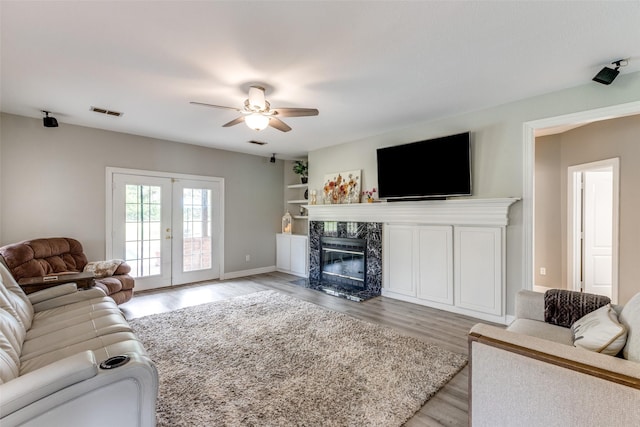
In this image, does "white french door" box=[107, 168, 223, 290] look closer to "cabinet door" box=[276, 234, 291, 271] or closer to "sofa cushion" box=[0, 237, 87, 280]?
"sofa cushion" box=[0, 237, 87, 280]

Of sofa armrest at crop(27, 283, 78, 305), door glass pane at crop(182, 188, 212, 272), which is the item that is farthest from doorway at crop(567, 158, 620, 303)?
sofa armrest at crop(27, 283, 78, 305)

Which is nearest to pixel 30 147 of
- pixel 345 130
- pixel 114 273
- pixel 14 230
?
pixel 14 230

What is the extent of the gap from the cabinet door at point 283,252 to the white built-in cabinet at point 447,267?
239 cm

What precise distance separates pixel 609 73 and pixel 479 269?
2216 mm

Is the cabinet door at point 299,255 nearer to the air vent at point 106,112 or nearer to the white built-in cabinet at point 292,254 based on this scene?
the white built-in cabinet at point 292,254

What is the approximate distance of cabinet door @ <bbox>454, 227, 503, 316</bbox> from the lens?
343 cm

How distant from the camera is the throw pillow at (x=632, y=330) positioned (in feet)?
4.25

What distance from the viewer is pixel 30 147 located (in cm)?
385

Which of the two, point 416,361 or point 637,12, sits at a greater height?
point 637,12

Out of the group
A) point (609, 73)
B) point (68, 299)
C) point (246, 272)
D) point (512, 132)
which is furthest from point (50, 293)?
point (609, 73)

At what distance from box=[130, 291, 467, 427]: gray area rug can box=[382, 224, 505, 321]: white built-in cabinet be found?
1.18 meters

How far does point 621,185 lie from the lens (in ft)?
11.3

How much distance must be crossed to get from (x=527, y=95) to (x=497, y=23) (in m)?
1.62

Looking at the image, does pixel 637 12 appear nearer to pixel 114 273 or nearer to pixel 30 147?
pixel 114 273
